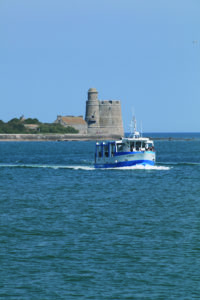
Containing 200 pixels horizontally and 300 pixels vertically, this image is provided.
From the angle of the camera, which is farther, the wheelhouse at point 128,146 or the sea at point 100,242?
the wheelhouse at point 128,146

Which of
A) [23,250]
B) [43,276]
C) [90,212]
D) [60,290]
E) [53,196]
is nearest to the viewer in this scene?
[60,290]

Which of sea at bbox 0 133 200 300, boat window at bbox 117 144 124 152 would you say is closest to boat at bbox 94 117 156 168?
boat window at bbox 117 144 124 152

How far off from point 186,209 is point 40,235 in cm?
1099

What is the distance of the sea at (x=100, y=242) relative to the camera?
19.3 m

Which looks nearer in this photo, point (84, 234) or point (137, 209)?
point (84, 234)

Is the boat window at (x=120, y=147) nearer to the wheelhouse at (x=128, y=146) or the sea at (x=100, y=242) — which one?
the wheelhouse at (x=128, y=146)

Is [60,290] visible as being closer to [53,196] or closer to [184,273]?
[184,273]

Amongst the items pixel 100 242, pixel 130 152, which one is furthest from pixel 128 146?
pixel 100 242

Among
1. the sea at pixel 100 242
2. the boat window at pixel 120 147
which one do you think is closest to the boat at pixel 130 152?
the boat window at pixel 120 147

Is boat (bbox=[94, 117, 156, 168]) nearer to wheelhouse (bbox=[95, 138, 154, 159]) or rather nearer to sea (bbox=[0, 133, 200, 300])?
wheelhouse (bbox=[95, 138, 154, 159])

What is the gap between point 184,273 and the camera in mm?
20656

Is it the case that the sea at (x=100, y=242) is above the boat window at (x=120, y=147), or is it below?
below

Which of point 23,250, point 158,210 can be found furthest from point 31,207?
point 23,250

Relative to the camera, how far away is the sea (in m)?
19.3
